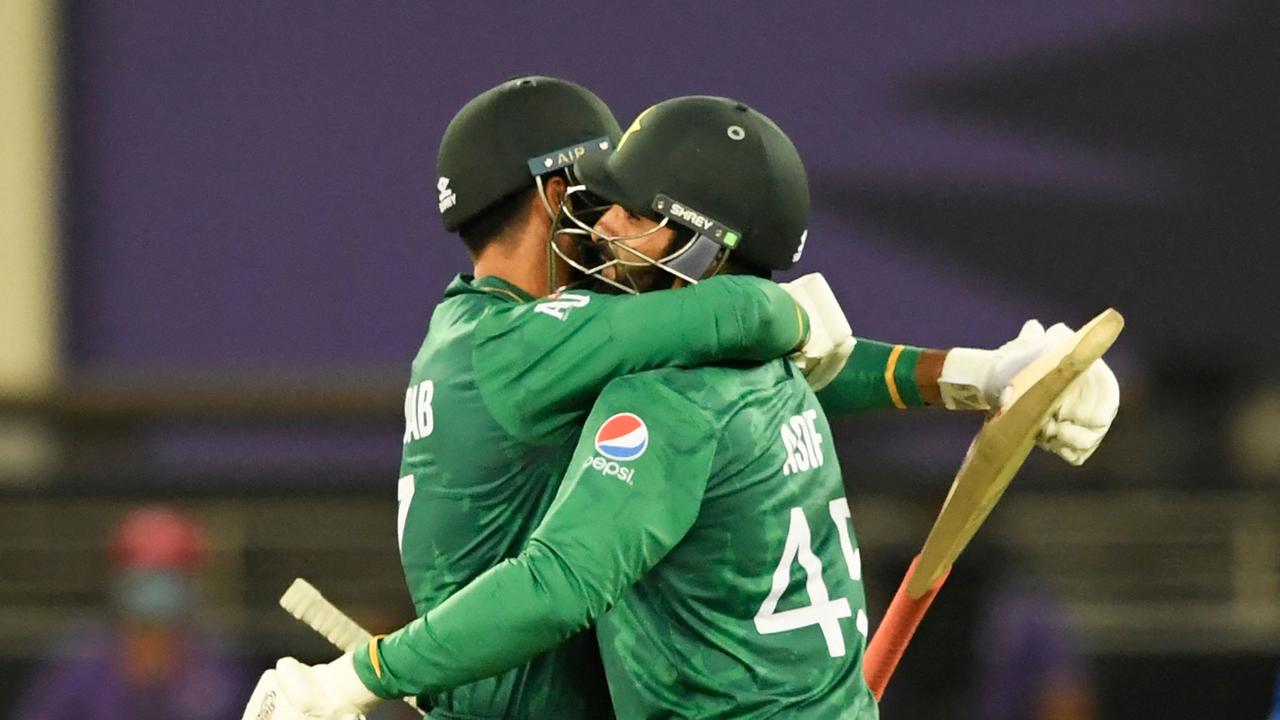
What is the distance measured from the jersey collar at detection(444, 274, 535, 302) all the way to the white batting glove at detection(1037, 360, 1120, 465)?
846mm

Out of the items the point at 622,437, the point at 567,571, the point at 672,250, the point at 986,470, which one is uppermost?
the point at 672,250

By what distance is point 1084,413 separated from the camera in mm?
3793

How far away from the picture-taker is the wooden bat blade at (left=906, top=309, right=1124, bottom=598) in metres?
3.69

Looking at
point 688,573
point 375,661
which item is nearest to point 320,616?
point 375,661

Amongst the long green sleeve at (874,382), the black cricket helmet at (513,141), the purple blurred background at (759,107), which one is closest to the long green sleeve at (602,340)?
the black cricket helmet at (513,141)

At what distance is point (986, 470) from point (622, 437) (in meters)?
0.91

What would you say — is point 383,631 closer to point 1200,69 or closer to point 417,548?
point 417,548

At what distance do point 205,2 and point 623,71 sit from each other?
1776 mm

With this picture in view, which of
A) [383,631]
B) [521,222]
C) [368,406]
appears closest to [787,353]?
[521,222]

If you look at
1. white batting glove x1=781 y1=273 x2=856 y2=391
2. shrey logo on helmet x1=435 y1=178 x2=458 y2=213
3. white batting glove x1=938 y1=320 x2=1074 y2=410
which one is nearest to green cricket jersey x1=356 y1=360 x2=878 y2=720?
white batting glove x1=781 y1=273 x2=856 y2=391

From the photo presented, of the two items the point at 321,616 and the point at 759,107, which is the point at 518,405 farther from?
the point at 759,107

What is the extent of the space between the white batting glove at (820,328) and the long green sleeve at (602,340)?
0.19 meters

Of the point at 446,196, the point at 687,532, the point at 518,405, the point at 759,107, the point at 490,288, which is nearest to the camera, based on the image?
the point at 687,532

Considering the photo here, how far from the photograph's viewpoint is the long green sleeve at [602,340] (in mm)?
3307
